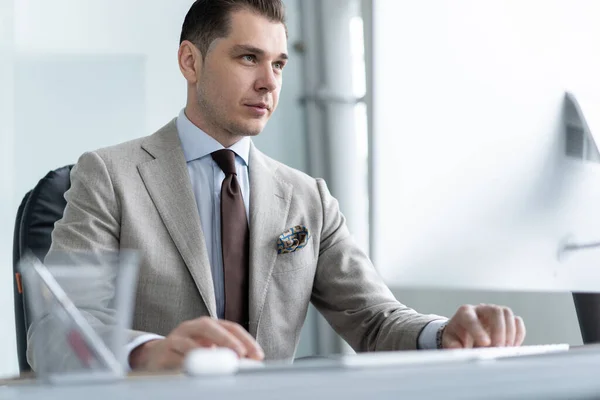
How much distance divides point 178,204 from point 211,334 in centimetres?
82

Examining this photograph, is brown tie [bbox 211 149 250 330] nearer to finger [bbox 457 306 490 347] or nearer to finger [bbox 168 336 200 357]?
finger [bbox 457 306 490 347]

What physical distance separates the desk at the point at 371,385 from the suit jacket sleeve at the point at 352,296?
78cm

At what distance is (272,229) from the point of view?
1.73 metres

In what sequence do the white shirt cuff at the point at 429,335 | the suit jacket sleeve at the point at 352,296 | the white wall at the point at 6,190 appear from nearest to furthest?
the white shirt cuff at the point at 429,335, the suit jacket sleeve at the point at 352,296, the white wall at the point at 6,190

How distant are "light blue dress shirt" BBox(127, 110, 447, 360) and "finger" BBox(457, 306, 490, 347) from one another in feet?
1.98

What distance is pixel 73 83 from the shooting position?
3.27 m

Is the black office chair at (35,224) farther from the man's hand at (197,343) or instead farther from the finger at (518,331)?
the finger at (518,331)

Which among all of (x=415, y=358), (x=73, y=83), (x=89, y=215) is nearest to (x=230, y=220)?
(x=89, y=215)

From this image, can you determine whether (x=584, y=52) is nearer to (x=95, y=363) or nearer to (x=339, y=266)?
(x=95, y=363)

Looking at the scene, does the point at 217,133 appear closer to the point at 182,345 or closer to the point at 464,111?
the point at 464,111

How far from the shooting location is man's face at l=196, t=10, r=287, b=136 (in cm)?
183

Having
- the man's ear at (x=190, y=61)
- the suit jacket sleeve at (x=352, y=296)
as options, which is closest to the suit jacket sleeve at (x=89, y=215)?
the man's ear at (x=190, y=61)

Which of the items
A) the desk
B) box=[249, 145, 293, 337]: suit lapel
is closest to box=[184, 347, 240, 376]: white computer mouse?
the desk

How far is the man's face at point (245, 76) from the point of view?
1829mm
